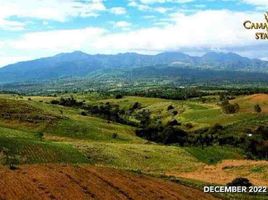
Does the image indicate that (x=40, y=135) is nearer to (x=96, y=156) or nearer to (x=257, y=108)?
(x=96, y=156)

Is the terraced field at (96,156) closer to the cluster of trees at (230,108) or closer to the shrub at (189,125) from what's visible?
the shrub at (189,125)

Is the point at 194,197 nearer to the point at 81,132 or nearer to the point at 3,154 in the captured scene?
the point at 3,154

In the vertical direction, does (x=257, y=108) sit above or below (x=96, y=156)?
above

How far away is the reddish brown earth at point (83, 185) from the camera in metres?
41.9

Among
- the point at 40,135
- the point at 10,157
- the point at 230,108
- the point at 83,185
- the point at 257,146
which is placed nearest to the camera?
the point at 83,185

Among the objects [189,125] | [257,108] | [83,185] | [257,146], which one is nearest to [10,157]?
[83,185]

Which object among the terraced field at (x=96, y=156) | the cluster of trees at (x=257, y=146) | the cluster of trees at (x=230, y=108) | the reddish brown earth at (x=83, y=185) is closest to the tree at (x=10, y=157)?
the terraced field at (x=96, y=156)

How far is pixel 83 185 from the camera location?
46.1m

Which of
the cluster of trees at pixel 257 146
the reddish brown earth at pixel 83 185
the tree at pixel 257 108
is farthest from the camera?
the tree at pixel 257 108

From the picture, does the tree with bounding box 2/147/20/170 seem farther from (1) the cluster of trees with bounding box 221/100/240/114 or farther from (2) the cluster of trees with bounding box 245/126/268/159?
(1) the cluster of trees with bounding box 221/100/240/114

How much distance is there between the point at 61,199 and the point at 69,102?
160525 millimetres

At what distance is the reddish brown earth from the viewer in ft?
137

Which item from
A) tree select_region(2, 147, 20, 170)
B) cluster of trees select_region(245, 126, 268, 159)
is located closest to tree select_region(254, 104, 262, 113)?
cluster of trees select_region(245, 126, 268, 159)

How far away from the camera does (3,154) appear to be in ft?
227
